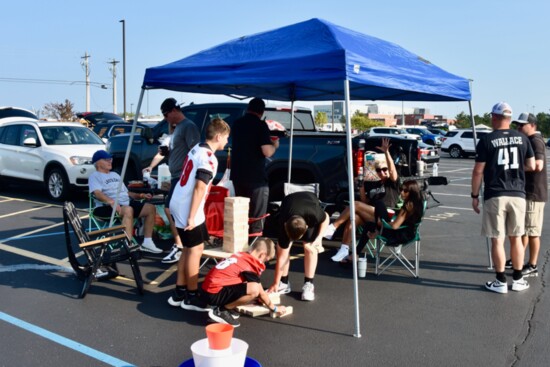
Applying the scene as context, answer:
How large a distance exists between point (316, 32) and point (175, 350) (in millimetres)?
3423

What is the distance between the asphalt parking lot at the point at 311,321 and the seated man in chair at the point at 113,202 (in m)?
0.45

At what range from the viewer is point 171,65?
19.4ft

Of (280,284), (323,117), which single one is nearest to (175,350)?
(280,284)

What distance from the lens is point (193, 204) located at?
184 inches

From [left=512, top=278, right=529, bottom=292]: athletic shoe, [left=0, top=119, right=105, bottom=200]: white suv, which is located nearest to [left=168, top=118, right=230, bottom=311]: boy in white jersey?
[left=512, top=278, right=529, bottom=292]: athletic shoe

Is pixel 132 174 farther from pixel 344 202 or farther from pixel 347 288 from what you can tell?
pixel 347 288

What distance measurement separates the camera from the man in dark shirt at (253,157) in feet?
19.6

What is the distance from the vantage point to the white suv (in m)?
11.1

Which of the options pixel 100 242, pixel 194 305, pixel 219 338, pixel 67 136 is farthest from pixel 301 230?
pixel 67 136

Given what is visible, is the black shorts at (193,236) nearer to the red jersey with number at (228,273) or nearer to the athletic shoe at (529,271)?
the red jersey with number at (228,273)

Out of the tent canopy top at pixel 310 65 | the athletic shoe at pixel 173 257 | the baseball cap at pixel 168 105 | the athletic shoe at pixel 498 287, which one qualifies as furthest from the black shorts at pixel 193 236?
the athletic shoe at pixel 498 287

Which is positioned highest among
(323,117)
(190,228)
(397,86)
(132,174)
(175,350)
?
(323,117)

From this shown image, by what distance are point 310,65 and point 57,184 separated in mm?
8363

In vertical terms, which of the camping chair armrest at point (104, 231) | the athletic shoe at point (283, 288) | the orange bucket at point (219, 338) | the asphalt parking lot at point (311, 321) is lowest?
the asphalt parking lot at point (311, 321)
